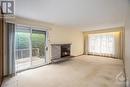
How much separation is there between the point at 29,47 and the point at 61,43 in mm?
2104

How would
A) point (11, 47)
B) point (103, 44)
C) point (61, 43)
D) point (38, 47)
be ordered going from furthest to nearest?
1. point (103, 44)
2. point (61, 43)
3. point (38, 47)
4. point (11, 47)

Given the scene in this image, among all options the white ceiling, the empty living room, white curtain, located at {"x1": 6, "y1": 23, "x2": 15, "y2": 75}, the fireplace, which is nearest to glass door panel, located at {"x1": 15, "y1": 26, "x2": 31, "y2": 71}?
the empty living room

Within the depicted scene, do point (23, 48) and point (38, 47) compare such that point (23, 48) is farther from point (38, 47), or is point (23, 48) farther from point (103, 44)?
point (103, 44)

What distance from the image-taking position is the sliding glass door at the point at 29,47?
4051 mm

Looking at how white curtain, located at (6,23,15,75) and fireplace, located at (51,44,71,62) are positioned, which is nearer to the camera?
white curtain, located at (6,23,15,75)

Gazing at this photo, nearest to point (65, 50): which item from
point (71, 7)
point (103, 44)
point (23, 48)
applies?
point (23, 48)

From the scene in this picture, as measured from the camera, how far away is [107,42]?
288 inches

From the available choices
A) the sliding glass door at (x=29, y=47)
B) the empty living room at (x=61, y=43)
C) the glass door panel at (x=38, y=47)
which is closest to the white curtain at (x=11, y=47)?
the empty living room at (x=61, y=43)

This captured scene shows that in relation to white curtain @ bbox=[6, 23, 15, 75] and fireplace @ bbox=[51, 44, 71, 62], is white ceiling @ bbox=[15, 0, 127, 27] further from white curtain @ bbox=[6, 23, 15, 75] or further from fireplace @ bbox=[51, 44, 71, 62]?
fireplace @ bbox=[51, 44, 71, 62]

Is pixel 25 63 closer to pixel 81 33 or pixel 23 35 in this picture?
pixel 23 35

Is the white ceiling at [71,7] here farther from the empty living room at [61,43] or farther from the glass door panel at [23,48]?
the glass door panel at [23,48]

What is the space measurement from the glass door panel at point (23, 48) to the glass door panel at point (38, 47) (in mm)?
275

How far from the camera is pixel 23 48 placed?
4207 mm

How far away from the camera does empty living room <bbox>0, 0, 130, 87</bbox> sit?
103 inches
